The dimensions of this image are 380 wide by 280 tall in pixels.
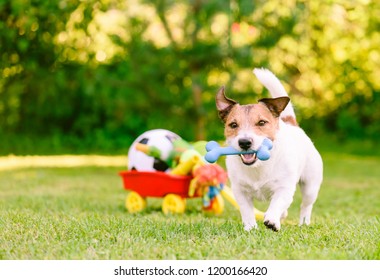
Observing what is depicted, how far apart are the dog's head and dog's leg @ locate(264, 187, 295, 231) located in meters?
Result: 0.34

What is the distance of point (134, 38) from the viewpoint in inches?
412

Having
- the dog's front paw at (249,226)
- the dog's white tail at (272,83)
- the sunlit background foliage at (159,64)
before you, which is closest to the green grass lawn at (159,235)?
the dog's front paw at (249,226)

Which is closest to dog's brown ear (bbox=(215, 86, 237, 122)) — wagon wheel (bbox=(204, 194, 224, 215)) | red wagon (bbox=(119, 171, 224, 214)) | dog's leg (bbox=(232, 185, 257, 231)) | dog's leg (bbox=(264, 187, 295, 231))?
dog's leg (bbox=(232, 185, 257, 231))

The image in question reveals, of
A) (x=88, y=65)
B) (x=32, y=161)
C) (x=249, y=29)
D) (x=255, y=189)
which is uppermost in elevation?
(x=249, y=29)

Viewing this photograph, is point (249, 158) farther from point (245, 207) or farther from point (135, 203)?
point (135, 203)

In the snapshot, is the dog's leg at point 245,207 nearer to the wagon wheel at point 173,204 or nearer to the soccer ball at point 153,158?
the wagon wheel at point 173,204

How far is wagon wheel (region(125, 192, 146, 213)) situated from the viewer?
6074 millimetres

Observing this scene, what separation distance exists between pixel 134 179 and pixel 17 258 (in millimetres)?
2773

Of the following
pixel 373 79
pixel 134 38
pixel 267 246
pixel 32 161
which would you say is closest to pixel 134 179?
pixel 267 246

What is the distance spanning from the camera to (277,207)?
4.22 metres

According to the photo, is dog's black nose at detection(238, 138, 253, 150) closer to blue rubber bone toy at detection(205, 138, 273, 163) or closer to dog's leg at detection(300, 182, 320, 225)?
blue rubber bone toy at detection(205, 138, 273, 163)

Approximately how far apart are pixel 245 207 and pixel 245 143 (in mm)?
580

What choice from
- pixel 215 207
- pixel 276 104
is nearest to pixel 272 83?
pixel 276 104

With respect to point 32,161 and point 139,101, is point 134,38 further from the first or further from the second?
point 32,161
